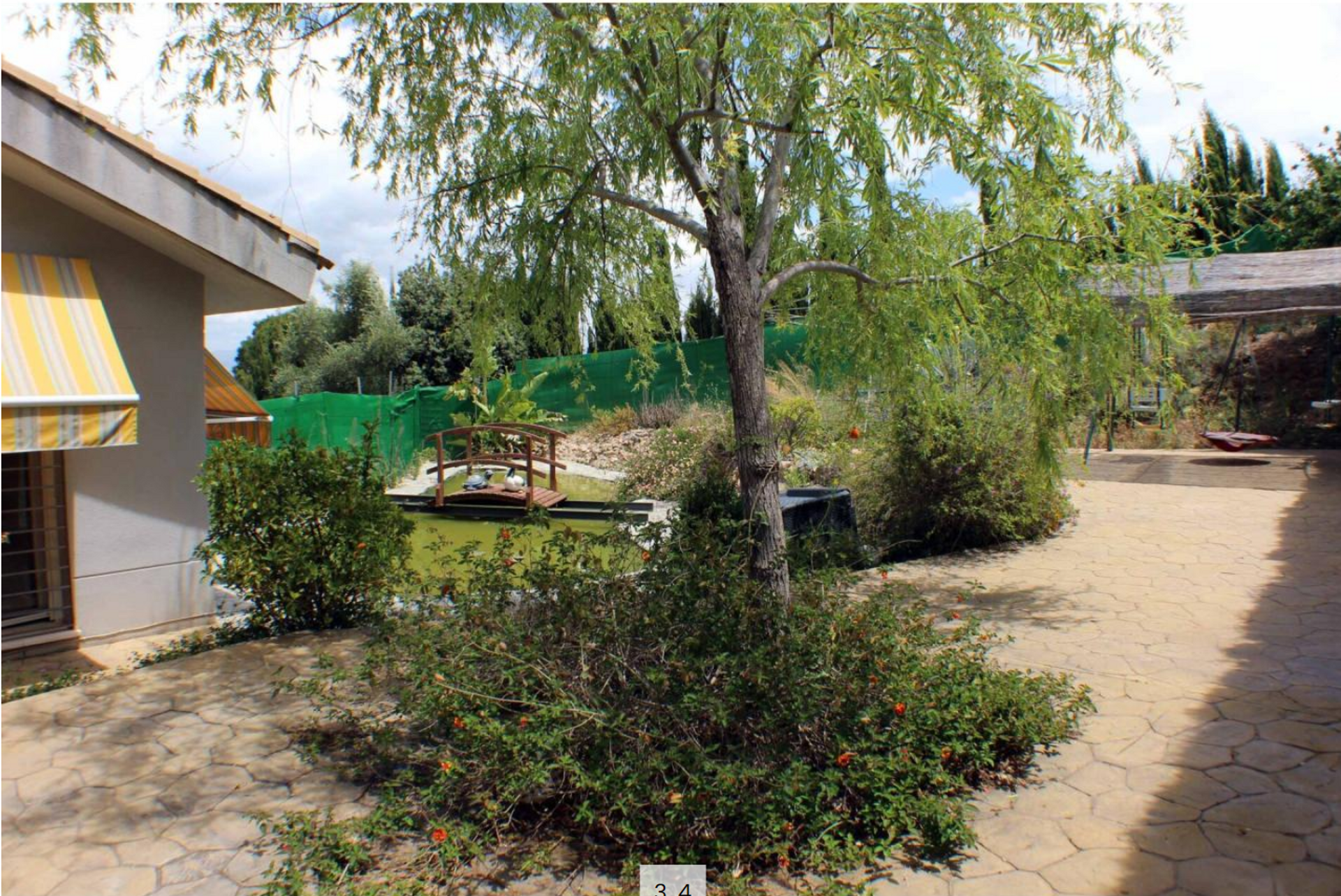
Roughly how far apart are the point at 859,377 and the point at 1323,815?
3.97 m

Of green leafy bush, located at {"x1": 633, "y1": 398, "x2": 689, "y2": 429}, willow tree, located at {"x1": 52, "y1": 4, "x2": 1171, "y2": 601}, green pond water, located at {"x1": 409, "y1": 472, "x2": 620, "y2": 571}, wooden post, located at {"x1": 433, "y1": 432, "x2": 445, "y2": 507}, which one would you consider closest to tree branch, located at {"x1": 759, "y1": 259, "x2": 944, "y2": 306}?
willow tree, located at {"x1": 52, "y1": 4, "x2": 1171, "y2": 601}

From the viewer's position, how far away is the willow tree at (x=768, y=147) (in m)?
4.71

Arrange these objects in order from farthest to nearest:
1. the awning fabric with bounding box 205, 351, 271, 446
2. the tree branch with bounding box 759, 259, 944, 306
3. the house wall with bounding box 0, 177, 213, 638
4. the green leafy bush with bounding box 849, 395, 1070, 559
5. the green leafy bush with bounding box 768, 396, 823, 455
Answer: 1. the green leafy bush with bounding box 768, 396, 823, 455
2. the awning fabric with bounding box 205, 351, 271, 446
3. the green leafy bush with bounding box 849, 395, 1070, 559
4. the house wall with bounding box 0, 177, 213, 638
5. the tree branch with bounding box 759, 259, 944, 306

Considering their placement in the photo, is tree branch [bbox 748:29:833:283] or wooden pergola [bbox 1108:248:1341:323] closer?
tree branch [bbox 748:29:833:283]

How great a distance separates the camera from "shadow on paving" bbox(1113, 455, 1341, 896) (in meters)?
3.32

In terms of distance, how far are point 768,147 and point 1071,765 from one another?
4.44 metres

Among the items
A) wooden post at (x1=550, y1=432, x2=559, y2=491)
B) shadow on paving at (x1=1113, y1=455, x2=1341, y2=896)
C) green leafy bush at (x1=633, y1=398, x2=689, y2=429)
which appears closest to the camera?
shadow on paving at (x1=1113, y1=455, x2=1341, y2=896)

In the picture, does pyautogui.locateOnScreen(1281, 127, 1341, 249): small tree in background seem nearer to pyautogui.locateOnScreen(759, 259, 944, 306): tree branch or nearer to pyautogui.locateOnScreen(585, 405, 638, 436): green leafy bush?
pyautogui.locateOnScreen(585, 405, 638, 436): green leafy bush

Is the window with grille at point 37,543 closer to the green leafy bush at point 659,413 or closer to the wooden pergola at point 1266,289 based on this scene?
the wooden pergola at point 1266,289

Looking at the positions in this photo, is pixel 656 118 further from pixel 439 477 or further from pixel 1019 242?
pixel 439 477

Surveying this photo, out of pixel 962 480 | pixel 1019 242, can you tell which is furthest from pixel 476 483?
pixel 1019 242

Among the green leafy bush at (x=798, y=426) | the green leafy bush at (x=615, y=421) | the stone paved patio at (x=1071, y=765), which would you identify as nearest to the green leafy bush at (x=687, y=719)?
the stone paved patio at (x=1071, y=765)

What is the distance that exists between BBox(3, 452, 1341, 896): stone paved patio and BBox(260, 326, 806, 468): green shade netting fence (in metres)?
11.6

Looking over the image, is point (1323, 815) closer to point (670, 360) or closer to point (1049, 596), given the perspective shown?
point (1049, 596)
